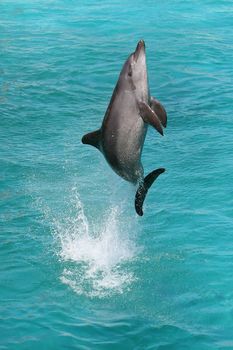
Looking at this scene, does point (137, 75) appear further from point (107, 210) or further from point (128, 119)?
point (107, 210)

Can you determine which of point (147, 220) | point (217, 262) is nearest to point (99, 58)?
point (147, 220)

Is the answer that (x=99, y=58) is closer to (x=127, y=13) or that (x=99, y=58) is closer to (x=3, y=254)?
(x=127, y=13)

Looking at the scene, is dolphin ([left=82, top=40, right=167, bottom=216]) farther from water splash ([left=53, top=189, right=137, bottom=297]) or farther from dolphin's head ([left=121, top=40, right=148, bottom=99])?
water splash ([left=53, top=189, right=137, bottom=297])

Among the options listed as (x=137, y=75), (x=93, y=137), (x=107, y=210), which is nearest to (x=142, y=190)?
(x=93, y=137)

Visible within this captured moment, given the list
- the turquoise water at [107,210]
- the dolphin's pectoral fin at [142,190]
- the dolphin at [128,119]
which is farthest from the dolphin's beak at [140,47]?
the turquoise water at [107,210]

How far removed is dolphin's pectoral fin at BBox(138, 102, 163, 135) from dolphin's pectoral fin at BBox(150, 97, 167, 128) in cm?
22

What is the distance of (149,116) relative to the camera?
5801 mm

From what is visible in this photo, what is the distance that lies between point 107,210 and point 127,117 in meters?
3.25

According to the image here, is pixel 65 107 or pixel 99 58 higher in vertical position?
pixel 99 58

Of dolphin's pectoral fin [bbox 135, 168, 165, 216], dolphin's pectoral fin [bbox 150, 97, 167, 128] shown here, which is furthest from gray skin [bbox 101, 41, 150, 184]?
dolphin's pectoral fin [bbox 135, 168, 165, 216]

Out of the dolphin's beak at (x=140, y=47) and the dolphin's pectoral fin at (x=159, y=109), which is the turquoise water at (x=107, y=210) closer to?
the dolphin's pectoral fin at (x=159, y=109)

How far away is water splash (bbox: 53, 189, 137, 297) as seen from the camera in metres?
7.42

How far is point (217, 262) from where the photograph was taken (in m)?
7.93

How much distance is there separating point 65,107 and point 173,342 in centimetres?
659
